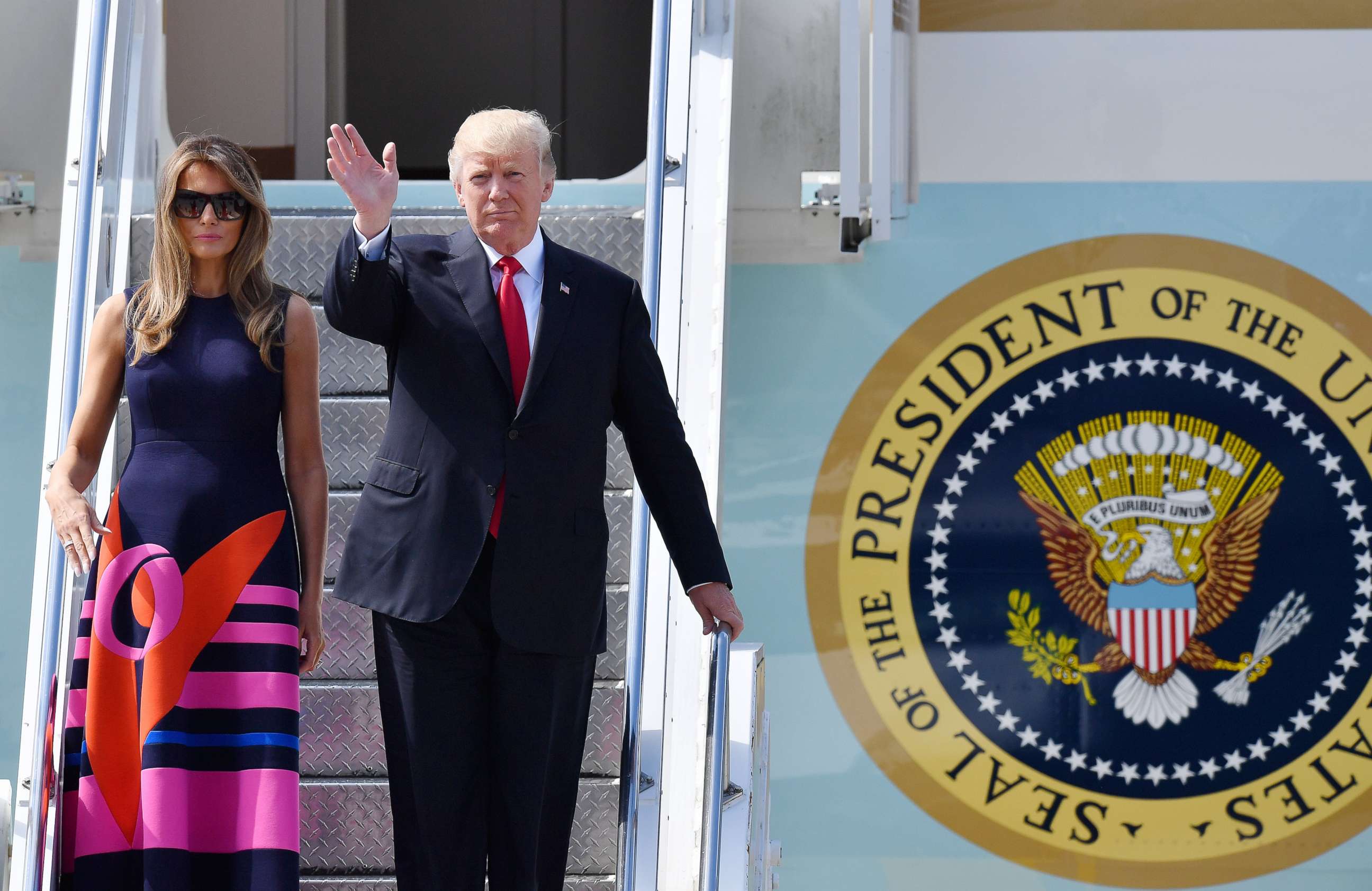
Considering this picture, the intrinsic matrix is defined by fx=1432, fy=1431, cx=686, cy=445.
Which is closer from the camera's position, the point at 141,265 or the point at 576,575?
the point at 576,575

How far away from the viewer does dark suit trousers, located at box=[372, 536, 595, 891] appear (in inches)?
79.7

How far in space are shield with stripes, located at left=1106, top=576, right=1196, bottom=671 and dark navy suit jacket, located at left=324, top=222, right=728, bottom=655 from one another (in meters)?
1.98

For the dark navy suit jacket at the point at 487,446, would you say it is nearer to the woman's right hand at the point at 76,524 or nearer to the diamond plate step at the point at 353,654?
the woman's right hand at the point at 76,524

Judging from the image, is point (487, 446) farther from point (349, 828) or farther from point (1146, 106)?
point (1146, 106)

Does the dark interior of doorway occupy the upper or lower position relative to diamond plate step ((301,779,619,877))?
upper

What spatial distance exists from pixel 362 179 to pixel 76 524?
0.69 meters

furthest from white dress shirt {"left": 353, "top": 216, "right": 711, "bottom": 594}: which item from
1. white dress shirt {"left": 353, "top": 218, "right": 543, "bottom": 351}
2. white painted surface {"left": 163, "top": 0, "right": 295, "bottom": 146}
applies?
white painted surface {"left": 163, "top": 0, "right": 295, "bottom": 146}

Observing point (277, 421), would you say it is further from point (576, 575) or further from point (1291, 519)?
point (1291, 519)

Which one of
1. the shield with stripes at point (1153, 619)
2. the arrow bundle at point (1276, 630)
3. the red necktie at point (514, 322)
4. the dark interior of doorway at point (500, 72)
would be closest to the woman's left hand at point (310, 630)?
the red necktie at point (514, 322)

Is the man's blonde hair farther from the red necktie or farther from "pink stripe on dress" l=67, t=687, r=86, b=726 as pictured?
"pink stripe on dress" l=67, t=687, r=86, b=726

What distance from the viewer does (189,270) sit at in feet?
7.22

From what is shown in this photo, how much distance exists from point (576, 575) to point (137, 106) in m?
1.80

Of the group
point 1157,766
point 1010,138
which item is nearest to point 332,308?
point 1010,138

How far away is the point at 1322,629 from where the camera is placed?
3.77 m
